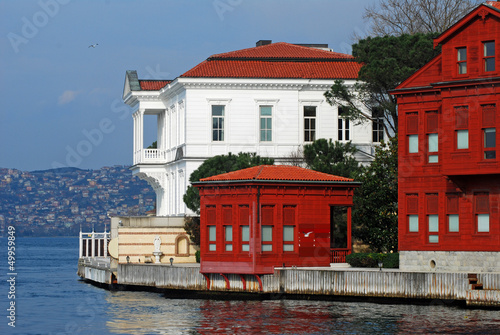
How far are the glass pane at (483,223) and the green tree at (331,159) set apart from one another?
11420mm

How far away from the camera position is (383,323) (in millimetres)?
40156

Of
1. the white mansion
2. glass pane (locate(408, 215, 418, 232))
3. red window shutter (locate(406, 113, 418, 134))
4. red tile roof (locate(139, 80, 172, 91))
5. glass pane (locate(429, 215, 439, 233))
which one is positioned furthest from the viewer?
red tile roof (locate(139, 80, 172, 91))

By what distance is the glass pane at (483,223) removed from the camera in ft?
150

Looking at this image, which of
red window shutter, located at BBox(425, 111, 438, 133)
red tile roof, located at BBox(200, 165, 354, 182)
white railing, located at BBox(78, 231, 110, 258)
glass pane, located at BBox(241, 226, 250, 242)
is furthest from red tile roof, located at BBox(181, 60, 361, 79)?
red window shutter, located at BBox(425, 111, 438, 133)

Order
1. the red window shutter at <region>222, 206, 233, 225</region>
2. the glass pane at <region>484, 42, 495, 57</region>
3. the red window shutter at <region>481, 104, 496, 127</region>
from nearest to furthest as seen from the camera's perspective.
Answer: the red window shutter at <region>481, 104, 496, 127</region>, the glass pane at <region>484, 42, 495, 57</region>, the red window shutter at <region>222, 206, 233, 225</region>

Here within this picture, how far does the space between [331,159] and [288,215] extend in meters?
10.7

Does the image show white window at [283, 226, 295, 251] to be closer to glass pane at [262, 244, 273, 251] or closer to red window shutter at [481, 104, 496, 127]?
glass pane at [262, 244, 273, 251]

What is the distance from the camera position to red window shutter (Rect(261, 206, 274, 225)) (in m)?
49.4

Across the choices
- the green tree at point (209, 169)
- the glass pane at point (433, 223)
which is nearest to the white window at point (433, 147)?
the glass pane at point (433, 223)

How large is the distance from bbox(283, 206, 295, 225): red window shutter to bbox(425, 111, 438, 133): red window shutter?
7.58 metres

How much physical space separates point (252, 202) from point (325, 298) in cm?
611

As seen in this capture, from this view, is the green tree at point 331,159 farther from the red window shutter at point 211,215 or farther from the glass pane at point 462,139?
the glass pane at point 462,139

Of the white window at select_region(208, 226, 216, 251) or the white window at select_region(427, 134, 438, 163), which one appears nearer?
the white window at select_region(427, 134, 438, 163)

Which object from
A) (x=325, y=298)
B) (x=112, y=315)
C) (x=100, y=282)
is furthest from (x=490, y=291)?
(x=100, y=282)
